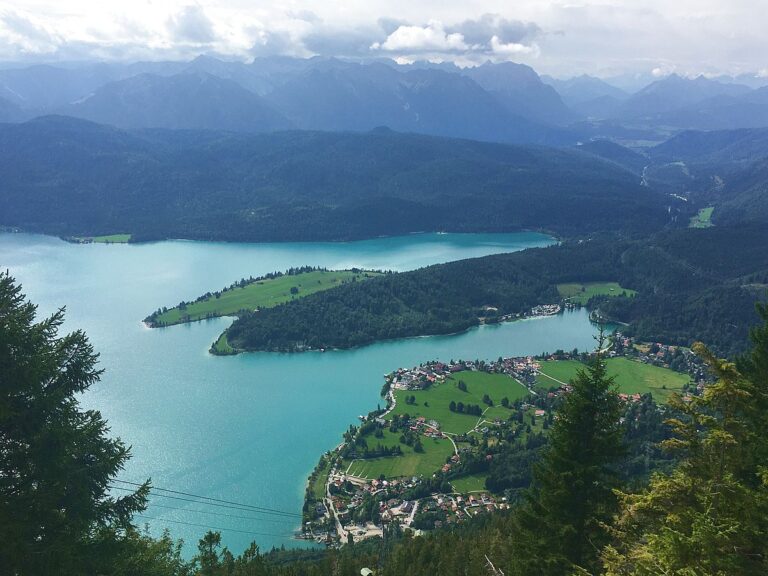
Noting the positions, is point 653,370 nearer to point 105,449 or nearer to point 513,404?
point 513,404

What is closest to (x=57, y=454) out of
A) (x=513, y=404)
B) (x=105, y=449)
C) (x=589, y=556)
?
(x=105, y=449)

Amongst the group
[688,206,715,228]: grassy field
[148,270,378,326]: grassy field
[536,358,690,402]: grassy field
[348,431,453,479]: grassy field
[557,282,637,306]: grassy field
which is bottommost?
[348,431,453,479]: grassy field

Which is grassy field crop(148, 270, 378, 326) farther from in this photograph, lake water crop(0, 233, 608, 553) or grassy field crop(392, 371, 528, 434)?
grassy field crop(392, 371, 528, 434)

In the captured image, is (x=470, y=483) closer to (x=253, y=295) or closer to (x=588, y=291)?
(x=253, y=295)

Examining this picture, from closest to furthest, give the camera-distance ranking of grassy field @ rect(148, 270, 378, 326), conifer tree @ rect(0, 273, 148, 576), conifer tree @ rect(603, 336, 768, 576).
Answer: conifer tree @ rect(603, 336, 768, 576) < conifer tree @ rect(0, 273, 148, 576) < grassy field @ rect(148, 270, 378, 326)

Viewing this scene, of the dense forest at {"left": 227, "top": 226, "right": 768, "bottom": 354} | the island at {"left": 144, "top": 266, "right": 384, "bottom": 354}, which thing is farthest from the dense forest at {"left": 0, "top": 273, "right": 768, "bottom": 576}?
the dense forest at {"left": 227, "top": 226, "right": 768, "bottom": 354}

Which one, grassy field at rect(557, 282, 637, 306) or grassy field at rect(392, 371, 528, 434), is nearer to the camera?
grassy field at rect(392, 371, 528, 434)
